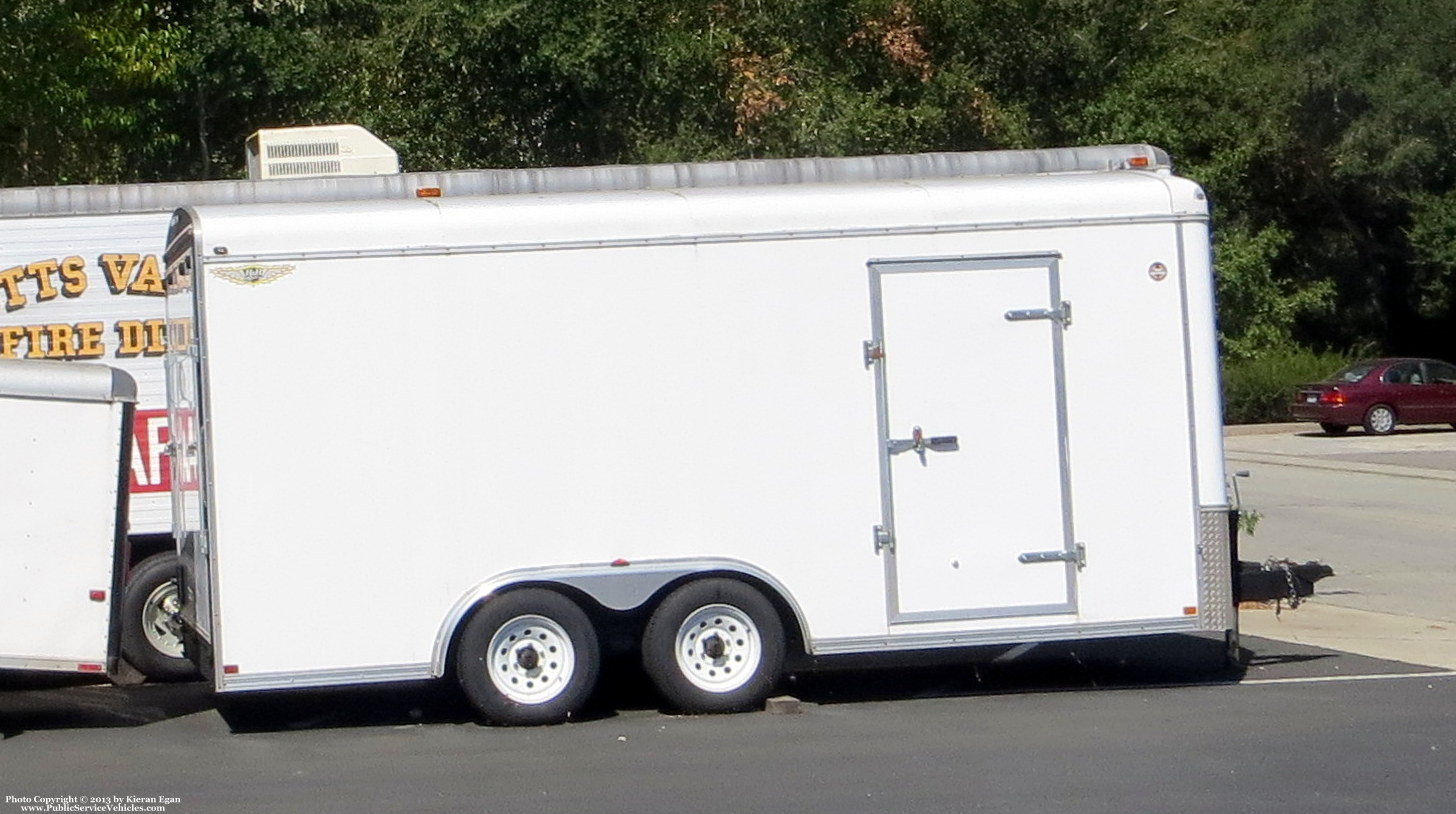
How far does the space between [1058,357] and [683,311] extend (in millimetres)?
2001

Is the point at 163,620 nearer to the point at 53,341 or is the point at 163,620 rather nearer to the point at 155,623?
the point at 155,623

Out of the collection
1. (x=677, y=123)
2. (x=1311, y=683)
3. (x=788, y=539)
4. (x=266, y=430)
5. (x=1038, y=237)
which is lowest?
(x=1311, y=683)

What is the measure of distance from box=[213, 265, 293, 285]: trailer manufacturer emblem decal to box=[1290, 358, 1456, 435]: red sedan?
2867 cm

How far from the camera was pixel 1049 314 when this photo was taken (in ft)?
31.9

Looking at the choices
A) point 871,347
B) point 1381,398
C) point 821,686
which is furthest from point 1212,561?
point 1381,398

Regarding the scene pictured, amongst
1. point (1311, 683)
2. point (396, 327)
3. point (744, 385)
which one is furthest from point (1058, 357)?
point (396, 327)

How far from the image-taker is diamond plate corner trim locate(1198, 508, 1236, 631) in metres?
9.80

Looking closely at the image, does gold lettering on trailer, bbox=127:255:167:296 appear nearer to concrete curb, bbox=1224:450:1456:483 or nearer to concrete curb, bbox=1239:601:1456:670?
concrete curb, bbox=1239:601:1456:670

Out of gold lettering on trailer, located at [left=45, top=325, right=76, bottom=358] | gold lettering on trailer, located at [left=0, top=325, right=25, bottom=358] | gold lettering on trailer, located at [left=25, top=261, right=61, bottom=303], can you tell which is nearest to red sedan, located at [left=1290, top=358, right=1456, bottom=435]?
gold lettering on trailer, located at [left=45, top=325, right=76, bottom=358]

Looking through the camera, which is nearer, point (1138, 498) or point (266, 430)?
point (266, 430)

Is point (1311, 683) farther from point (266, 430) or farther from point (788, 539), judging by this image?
point (266, 430)

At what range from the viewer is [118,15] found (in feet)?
63.1

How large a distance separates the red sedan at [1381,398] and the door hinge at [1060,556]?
26449mm

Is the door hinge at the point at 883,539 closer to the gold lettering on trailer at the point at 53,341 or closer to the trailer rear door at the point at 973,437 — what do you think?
the trailer rear door at the point at 973,437
